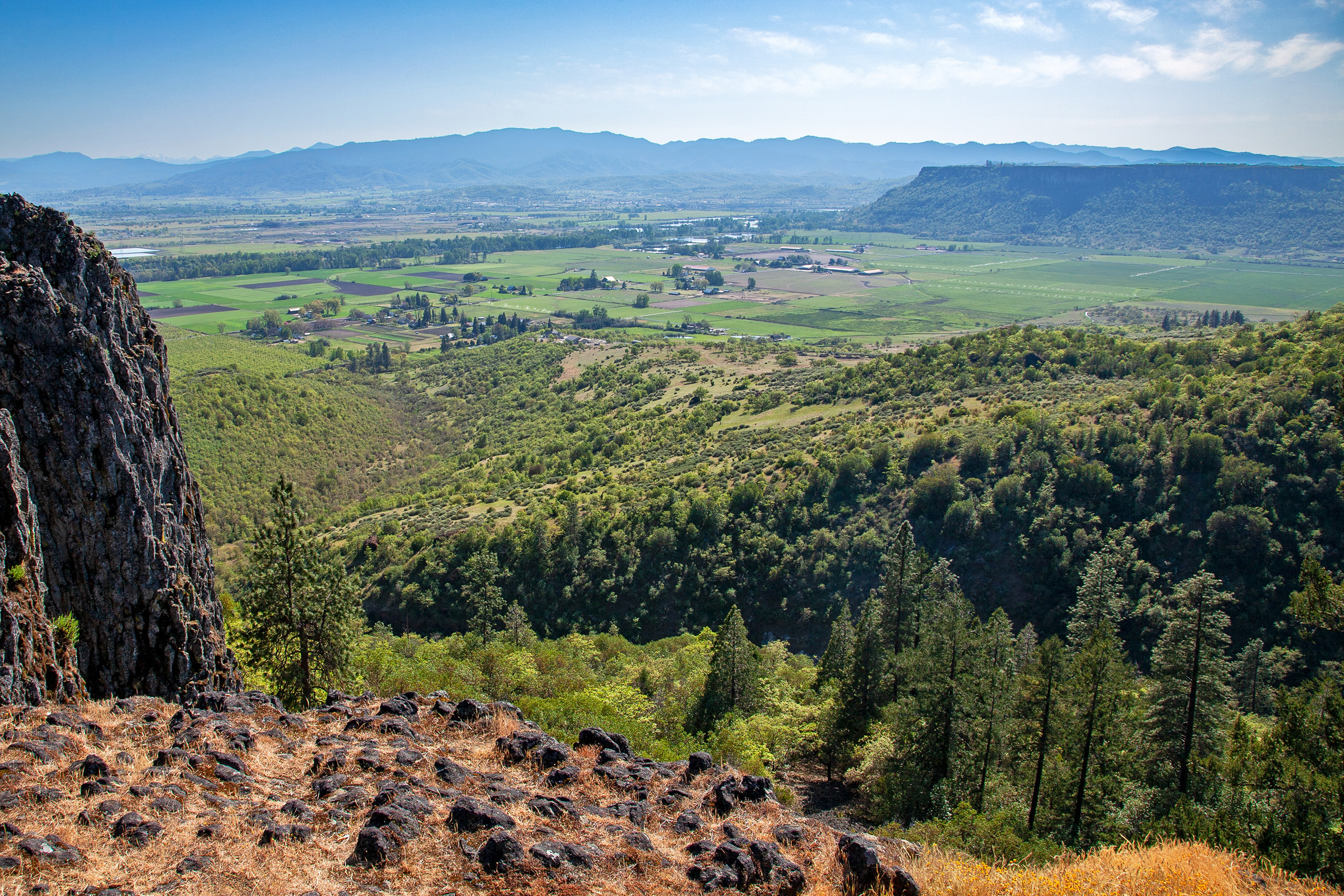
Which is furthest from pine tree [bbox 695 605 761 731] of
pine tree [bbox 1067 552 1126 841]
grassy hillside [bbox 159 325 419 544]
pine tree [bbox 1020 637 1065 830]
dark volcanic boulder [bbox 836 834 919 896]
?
grassy hillside [bbox 159 325 419 544]

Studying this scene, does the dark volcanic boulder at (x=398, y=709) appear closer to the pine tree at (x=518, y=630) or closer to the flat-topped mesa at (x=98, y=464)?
the flat-topped mesa at (x=98, y=464)

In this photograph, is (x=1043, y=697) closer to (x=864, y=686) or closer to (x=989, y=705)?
(x=989, y=705)

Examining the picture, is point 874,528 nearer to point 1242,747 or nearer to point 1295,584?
point 1295,584

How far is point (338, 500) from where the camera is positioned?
98062 mm

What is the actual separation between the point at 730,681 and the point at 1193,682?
18.6 m

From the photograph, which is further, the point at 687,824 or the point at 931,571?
the point at 931,571

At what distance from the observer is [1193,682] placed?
26.6 meters

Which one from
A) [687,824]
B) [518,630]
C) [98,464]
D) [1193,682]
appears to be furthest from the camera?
[518,630]

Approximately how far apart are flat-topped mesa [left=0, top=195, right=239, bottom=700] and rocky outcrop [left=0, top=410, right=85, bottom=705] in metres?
1.45

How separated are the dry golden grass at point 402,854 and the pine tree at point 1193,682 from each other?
12953mm

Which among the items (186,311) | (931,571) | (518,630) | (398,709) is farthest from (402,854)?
(186,311)

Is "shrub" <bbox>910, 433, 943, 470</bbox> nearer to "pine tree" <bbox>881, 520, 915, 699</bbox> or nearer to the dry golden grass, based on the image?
"pine tree" <bbox>881, 520, 915, 699</bbox>

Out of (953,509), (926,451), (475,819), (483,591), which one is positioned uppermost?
(475,819)

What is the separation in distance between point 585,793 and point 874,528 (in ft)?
173
